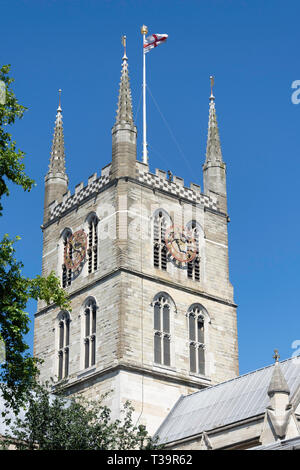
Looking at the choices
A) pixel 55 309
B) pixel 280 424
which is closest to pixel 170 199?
pixel 55 309

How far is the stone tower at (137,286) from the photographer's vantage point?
46469 mm

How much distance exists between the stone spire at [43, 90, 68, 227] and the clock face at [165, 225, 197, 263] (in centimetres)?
818

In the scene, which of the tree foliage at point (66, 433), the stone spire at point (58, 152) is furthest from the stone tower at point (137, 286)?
the tree foliage at point (66, 433)

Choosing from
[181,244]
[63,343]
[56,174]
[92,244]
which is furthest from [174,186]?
[63,343]

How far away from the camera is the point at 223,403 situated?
42.9m

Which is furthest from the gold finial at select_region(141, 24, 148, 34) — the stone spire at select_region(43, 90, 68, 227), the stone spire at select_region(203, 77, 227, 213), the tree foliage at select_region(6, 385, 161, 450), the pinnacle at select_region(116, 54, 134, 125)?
the tree foliage at select_region(6, 385, 161, 450)

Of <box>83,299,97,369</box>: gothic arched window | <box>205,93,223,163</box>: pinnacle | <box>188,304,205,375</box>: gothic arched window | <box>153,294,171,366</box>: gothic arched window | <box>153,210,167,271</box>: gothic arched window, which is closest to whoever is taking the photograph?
<box>153,294,171,366</box>: gothic arched window

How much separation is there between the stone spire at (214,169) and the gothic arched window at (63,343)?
1110cm

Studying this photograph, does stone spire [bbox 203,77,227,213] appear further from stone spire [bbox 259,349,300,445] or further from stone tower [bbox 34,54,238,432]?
stone spire [bbox 259,349,300,445]

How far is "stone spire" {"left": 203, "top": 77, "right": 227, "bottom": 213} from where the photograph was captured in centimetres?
5447

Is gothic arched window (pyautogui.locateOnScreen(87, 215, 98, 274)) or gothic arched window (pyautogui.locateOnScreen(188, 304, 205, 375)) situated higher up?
gothic arched window (pyautogui.locateOnScreen(87, 215, 98, 274))
